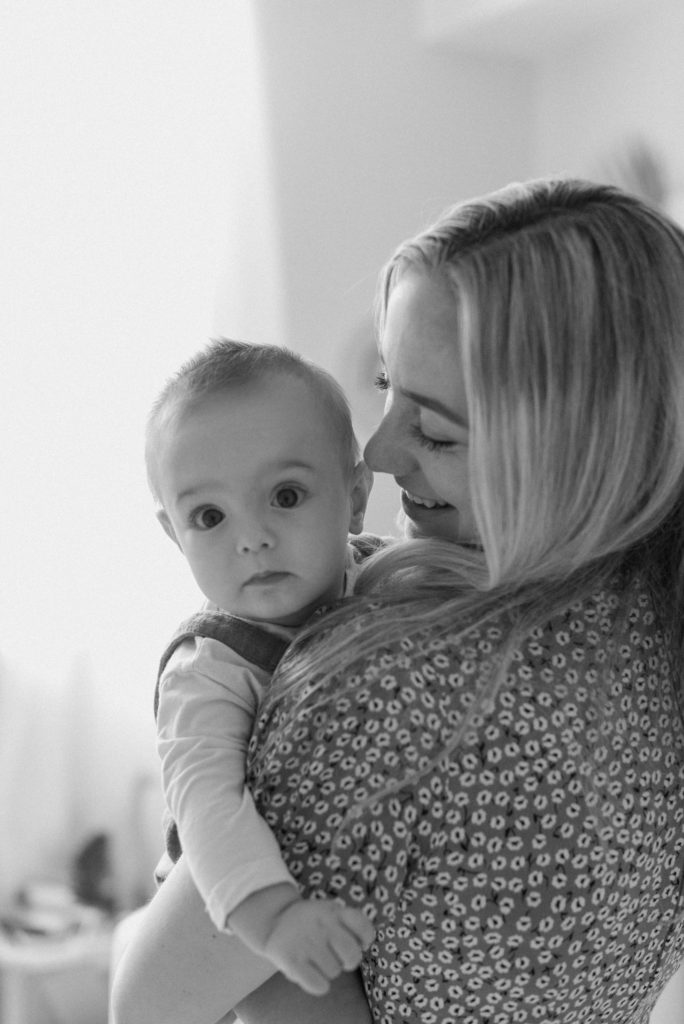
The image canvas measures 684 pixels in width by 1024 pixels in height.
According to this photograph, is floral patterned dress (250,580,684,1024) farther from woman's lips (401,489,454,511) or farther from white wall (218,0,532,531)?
white wall (218,0,532,531)

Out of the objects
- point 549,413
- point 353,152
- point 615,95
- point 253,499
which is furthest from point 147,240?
point 549,413

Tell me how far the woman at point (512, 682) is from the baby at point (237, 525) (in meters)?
0.06

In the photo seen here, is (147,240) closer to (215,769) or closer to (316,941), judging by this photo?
(215,769)

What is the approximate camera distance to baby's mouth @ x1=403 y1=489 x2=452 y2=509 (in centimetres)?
103

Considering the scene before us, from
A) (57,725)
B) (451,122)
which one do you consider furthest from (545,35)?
(57,725)

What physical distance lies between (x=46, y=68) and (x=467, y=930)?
2096mm

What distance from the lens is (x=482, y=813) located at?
794 mm

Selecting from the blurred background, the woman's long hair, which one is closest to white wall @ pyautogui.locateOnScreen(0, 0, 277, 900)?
the blurred background

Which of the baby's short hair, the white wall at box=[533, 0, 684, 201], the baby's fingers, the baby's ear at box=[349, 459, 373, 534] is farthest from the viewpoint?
the white wall at box=[533, 0, 684, 201]

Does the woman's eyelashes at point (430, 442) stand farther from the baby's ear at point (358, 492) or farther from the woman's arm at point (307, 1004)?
the woman's arm at point (307, 1004)

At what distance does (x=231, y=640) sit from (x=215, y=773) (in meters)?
0.14

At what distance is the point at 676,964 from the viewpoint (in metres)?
1.00

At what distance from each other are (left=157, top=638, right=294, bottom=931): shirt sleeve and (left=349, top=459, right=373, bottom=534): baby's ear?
0.22 m

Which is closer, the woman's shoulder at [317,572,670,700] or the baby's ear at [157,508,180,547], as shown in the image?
the woman's shoulder at [317,572,670,700]
